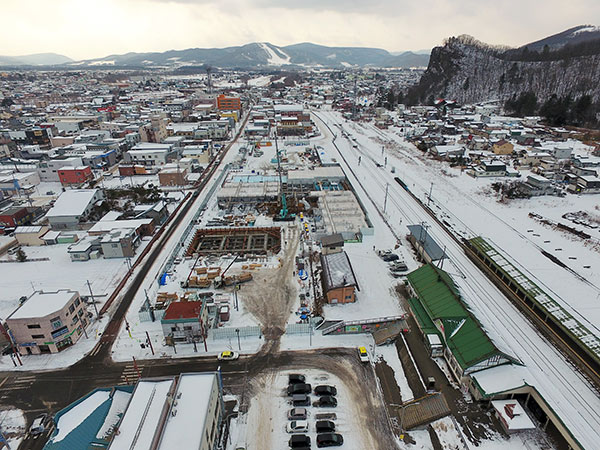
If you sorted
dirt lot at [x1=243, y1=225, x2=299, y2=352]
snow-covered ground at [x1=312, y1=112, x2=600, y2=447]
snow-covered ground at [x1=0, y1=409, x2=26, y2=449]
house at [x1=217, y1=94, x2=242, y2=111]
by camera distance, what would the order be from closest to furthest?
1. snow-covered ground at [x1=0, y1=409, x2=26, y2=449]
2. snow-covered ground at [x1=312, y1=112, x2=600, y2=447]
3. dirt lot at [x1=243, y1=225, x2=299, y2=352]
4. house at [x1=217, y1=94, x2=242, y2=111]

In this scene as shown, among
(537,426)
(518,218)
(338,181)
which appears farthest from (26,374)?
(518,218)

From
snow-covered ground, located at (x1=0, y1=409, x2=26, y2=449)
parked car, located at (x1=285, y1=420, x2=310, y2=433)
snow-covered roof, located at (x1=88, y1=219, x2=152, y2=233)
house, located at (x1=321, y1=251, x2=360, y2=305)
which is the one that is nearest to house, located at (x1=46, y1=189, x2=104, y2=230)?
snow-covered roof, located at (x1=88, y1=219, x2=152, y2=233)

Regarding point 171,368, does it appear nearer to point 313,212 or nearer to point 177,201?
point 313,212

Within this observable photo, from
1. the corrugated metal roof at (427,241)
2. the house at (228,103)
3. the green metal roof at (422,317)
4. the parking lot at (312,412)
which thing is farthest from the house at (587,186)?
the house at (228,103)

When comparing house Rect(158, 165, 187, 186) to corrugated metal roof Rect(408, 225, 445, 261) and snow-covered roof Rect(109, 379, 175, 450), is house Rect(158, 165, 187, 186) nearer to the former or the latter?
corrugated metal roof Rect(408, 225, 445, 261)

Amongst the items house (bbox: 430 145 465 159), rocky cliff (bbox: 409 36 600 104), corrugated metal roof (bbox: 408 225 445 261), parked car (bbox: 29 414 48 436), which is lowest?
parked car (bbox: 29 414 48 436)

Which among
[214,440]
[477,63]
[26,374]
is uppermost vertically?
[477,63]
